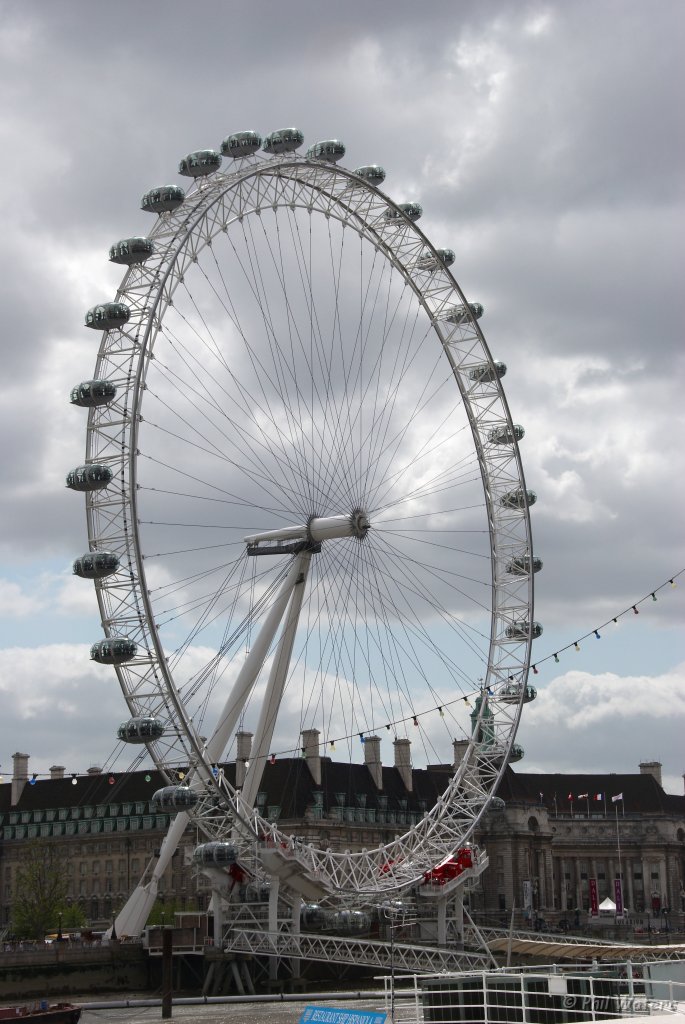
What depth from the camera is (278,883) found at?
6159 cm

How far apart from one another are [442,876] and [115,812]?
56.8 meters

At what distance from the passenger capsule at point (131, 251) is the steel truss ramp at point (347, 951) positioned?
2739 centimetres

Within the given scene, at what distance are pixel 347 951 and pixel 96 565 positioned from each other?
20.7 meters

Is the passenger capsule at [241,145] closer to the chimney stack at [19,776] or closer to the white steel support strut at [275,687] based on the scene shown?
the white steel support strut at [275,687]

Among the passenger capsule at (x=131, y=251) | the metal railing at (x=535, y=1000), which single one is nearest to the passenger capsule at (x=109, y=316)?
the passenger capsule at (x=131, y=251)

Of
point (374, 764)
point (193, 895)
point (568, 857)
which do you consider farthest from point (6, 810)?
point (568, 857)

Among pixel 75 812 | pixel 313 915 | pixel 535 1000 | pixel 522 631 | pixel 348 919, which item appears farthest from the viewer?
pixel 75 812

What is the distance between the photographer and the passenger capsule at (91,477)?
52375 mm

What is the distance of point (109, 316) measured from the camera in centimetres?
5453

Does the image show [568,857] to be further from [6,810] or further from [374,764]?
[6,810]

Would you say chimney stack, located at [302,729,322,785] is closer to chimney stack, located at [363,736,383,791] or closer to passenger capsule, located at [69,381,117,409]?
chimney stack, located at [363,736,383,791]

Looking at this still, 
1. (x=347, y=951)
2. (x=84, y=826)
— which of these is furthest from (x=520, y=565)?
(x=84, y=826)

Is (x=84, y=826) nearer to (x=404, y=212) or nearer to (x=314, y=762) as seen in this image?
(x=314, y=762)

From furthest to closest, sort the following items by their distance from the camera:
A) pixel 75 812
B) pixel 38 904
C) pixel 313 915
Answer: pixel 75 812
pixel 38 904
pixel 313 915
